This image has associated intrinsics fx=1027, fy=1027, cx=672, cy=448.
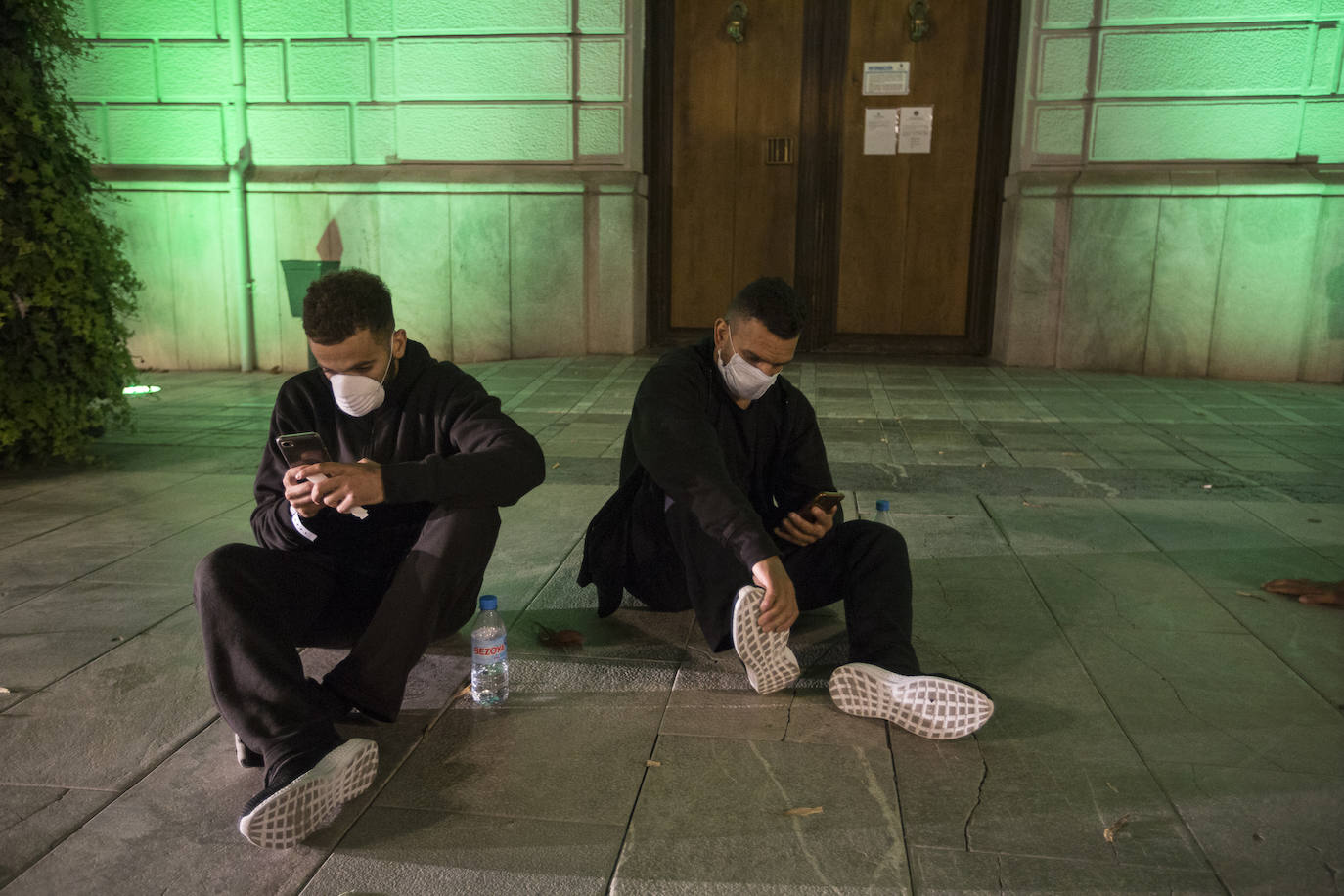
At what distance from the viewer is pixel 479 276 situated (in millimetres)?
9594

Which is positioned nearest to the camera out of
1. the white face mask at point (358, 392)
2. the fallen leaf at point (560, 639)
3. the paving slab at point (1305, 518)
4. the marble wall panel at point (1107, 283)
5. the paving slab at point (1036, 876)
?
the paving slab at point (1036, 876)

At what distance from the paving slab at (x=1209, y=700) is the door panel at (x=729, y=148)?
7.16 meters

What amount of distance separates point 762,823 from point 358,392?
159 centimetres

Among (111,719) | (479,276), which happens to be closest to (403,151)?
(479,276)

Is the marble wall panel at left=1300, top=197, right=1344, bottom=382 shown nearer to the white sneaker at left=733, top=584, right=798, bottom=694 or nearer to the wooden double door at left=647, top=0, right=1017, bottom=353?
the wooden double door at left=647, top=0, right=1017, bottom=353

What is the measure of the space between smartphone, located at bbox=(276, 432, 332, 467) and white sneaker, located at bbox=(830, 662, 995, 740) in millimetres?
1523

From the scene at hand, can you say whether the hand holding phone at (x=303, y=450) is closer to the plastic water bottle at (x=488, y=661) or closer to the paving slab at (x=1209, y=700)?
the plastic water bottle at (x=488, y=661)

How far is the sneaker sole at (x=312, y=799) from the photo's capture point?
7.05 ft

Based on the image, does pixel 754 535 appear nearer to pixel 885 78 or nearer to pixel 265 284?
pixel 885 78

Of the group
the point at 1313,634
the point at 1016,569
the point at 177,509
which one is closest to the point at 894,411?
the point at 1016,569

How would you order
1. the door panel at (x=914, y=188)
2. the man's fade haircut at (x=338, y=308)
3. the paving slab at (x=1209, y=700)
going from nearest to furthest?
the paving slab at (x=1209, y=700)
the man's fade haircut at (x=338, y=308)
the door panel at (x=914, y=188)

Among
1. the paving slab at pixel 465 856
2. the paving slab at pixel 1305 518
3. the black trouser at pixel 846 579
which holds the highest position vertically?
the black trouser at pixel 846 579

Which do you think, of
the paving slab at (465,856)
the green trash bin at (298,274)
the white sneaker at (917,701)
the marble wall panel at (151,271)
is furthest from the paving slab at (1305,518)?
the marble wall panel at (151,271)

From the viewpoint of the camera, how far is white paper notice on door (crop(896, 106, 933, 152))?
9664 mm
